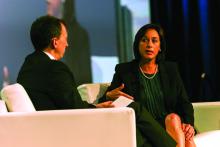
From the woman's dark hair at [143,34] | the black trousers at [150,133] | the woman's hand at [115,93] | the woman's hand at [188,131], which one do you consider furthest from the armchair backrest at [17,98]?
the woman's dark hair at [143,34]

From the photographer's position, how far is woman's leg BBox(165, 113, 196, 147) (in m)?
2.50

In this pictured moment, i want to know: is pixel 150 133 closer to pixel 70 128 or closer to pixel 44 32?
pixel 70 128

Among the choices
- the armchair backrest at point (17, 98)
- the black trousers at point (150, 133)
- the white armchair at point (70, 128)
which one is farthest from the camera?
the black trousers at point (150, 133)

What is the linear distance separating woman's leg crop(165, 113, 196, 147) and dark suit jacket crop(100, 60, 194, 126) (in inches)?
6.9

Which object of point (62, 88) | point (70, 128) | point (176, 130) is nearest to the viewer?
point (70, 128)

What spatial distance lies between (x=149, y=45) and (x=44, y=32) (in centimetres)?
77

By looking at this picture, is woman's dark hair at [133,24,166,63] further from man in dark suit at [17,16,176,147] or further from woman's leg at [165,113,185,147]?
man in dark suit at [17,16,176,147]

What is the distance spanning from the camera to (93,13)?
430cm

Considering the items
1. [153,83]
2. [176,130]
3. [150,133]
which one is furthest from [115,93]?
[150,133]

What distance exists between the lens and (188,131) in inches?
103

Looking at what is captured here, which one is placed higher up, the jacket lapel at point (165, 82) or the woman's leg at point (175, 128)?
the jacket lapel at point (165, 82)

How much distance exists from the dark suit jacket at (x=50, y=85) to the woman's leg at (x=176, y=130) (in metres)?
0.57

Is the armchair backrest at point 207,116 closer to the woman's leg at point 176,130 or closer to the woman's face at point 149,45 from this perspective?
the woman's leg at point 176,130

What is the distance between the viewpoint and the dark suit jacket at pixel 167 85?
9.45ft
